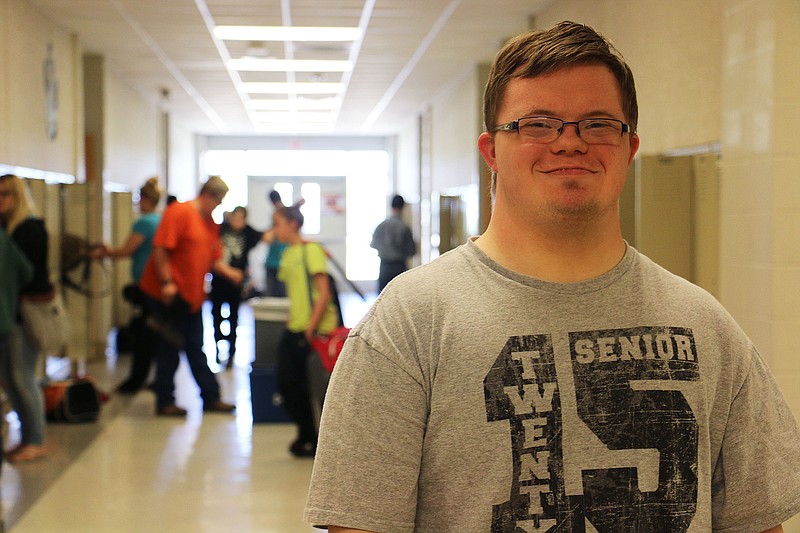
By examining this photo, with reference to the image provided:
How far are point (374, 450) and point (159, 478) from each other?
13.8 ft

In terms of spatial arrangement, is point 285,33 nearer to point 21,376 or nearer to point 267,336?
point 267,336

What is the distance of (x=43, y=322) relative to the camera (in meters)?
5.38

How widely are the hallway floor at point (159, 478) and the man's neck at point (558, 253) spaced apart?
321cm

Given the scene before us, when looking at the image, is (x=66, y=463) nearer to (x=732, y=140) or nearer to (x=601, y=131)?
(x=732, y=140)

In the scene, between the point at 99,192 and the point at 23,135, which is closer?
the point at 23,135

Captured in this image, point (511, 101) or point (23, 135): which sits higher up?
point (23, 135)

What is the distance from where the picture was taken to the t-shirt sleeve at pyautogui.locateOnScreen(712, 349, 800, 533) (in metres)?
1.41

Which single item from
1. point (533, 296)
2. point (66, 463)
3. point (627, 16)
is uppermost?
point (627, 16)

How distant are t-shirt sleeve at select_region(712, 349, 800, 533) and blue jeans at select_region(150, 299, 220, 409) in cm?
573

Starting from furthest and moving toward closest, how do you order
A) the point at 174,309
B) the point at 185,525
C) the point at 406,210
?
the point at 406,210, the point at 174,309, the point at 185,525

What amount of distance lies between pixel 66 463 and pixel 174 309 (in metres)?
1.59

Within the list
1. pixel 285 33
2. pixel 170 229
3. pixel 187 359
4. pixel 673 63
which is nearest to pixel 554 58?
pixel 673 63

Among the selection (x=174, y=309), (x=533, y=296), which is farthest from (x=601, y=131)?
(x=174, y=309)

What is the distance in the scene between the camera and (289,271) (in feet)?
18.2
